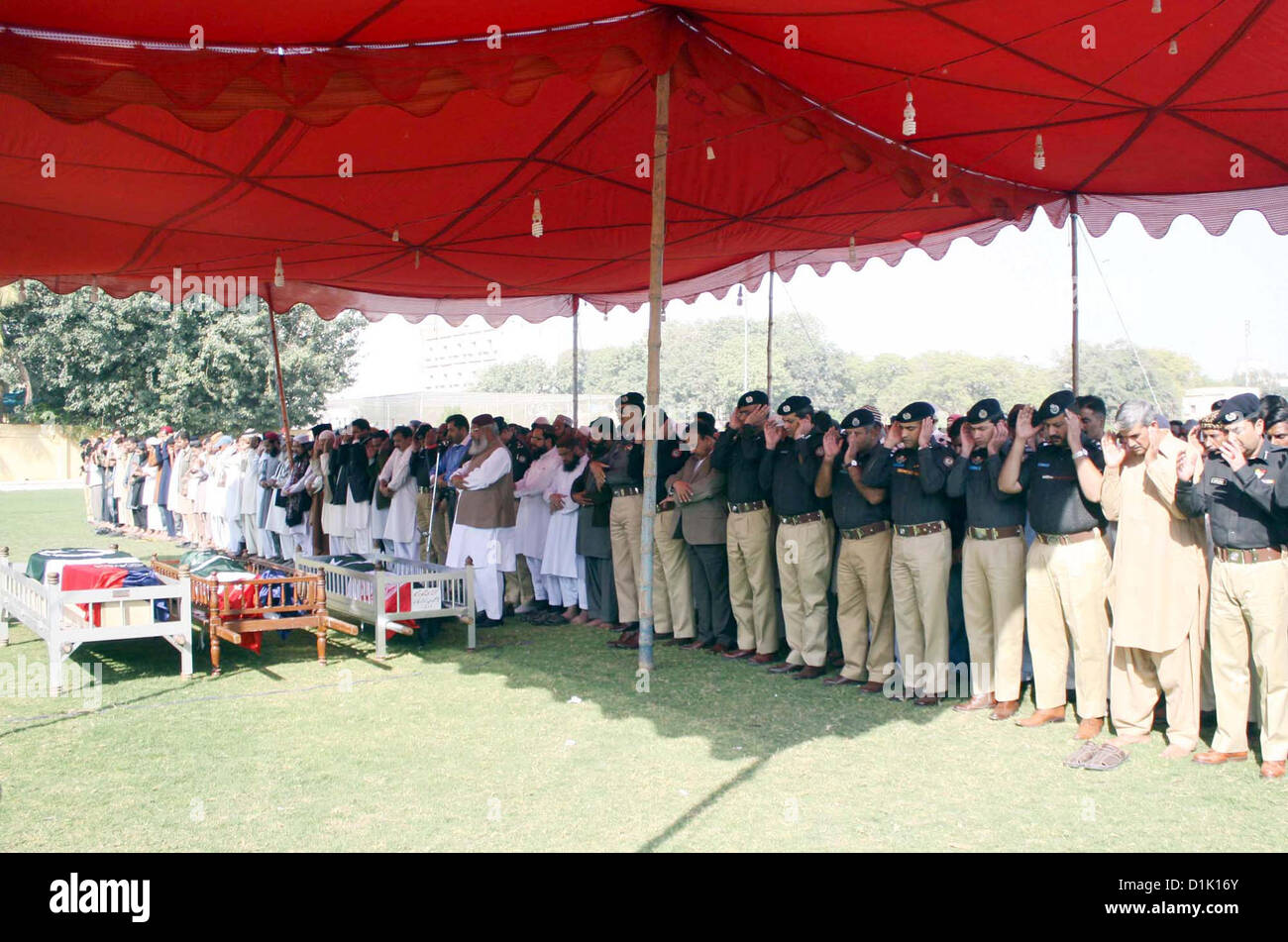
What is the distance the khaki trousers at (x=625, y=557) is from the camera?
862cm

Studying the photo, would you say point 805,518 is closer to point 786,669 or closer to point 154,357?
point 786,669

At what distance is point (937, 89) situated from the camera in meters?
6.29

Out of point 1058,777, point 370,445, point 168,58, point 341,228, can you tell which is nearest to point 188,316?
point 370,445

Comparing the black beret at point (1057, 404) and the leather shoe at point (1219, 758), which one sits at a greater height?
the black beret at point (1057, 404)

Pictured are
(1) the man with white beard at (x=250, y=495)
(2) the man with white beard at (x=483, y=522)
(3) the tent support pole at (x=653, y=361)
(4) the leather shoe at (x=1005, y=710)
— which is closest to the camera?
(4) the leather shoe at (x=1005, y=710)

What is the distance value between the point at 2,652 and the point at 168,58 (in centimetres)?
559

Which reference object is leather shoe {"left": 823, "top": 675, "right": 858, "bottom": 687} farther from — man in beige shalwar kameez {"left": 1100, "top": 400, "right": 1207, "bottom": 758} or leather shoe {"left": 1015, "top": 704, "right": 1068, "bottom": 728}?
man in beige shalwar kameez {"left": 1100, "top": 400, "right": 1207, "bottom": 758}

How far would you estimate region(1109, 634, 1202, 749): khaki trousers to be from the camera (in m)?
5.21

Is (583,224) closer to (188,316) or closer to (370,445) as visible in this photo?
(370,445)

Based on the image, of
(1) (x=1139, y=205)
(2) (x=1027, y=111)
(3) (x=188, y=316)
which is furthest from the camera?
(3) (x=188, y=316)

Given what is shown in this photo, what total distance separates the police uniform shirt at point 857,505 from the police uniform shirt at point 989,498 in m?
0.63

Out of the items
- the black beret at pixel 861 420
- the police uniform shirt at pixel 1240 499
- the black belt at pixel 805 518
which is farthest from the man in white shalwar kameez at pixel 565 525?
the police uniform shirt at pixel 1240 499

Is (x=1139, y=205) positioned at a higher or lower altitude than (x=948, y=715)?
higher

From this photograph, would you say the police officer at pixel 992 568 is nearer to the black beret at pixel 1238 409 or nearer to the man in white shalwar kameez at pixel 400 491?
the black beret at pixel 1238 409
